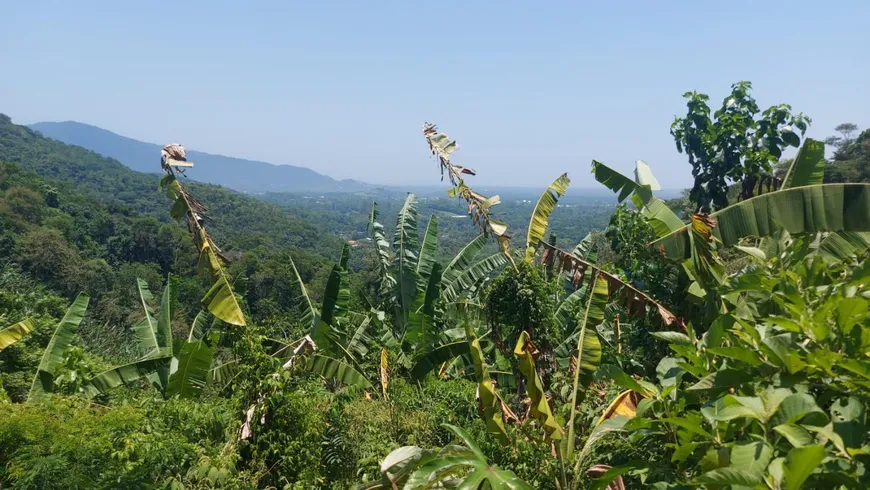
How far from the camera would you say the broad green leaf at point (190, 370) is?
588 centimetres

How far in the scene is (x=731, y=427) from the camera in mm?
1965

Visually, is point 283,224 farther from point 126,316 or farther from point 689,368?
point 689,368

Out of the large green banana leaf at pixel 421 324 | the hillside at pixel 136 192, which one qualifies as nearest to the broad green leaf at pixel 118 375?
the large green banana leaf at pixel 421 324

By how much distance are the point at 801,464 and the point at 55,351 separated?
890cm

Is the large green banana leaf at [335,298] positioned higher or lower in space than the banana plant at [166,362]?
higher

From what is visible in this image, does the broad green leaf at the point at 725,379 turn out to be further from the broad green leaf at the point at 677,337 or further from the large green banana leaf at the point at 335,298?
the large green banana leaf at the point at 335,298

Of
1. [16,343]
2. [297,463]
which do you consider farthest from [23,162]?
[297,463]

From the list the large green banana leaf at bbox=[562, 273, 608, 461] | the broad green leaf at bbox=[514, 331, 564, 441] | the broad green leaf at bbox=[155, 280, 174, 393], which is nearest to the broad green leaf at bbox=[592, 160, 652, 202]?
the large green banana leaf at bbox=[562, 273, 608, 461]

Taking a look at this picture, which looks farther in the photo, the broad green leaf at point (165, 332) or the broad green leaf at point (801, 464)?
the broad green leaf at point (165, 332)

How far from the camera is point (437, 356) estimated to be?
660 cm

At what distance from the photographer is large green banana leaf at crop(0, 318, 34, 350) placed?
7.36 m

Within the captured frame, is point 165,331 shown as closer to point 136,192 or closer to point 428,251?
point 428,251

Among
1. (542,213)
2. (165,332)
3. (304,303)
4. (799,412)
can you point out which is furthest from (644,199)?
(165,332)

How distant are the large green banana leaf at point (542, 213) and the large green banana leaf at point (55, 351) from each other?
640 centimetres
